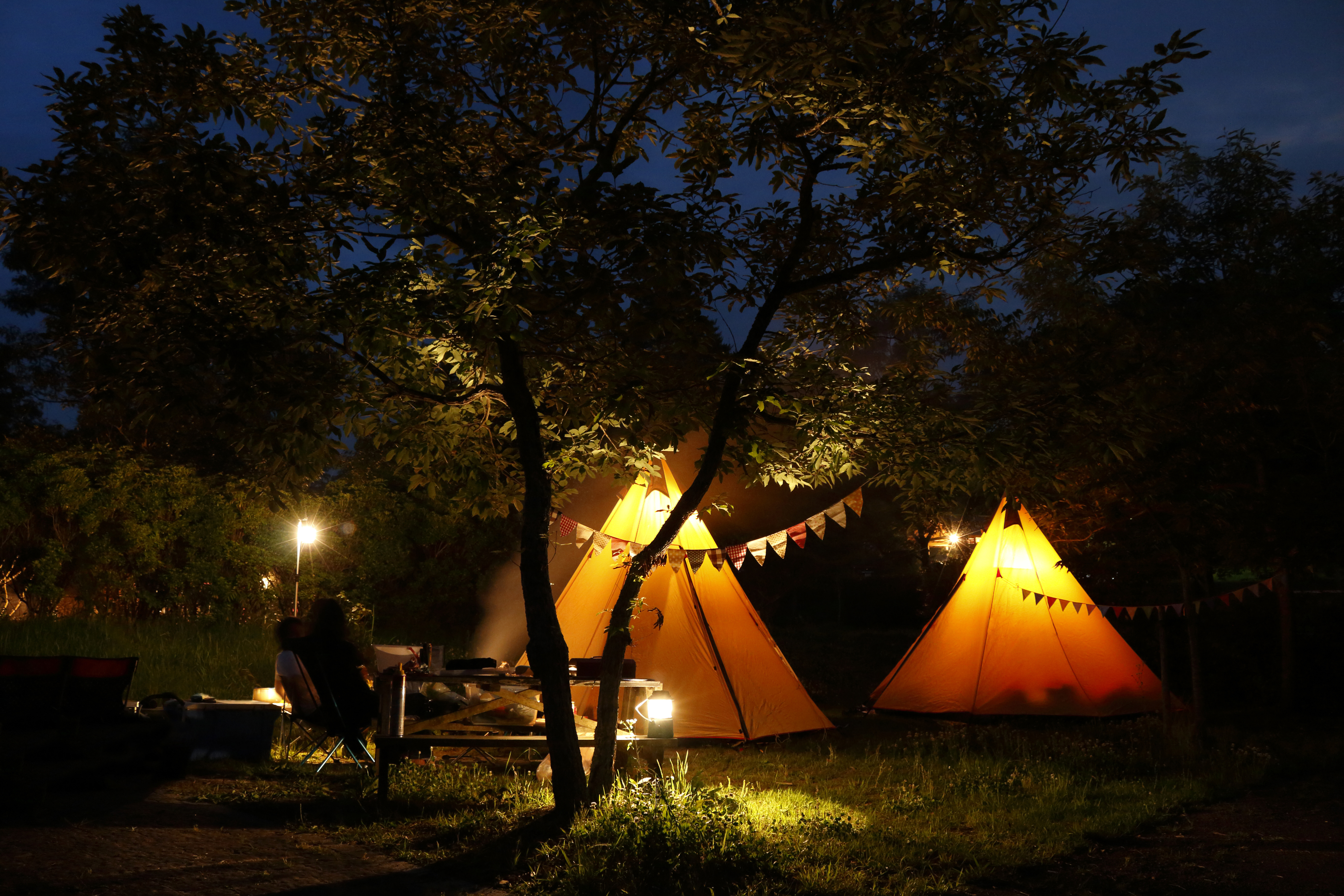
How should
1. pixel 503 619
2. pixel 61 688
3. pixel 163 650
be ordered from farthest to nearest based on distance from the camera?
pixel 503 619 → pixel 163 650 → pixel 61 688

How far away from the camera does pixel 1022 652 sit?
11984mm

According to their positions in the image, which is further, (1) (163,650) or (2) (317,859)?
(1) (163,650)

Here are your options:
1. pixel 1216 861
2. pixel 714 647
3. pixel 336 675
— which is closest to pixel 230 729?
pixel 336 675

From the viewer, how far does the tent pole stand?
9945mm

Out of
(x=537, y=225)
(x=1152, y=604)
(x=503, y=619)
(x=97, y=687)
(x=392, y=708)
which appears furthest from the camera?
(x=503, y=619)

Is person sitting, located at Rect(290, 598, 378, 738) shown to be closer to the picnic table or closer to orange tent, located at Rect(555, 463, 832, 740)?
the picnic table

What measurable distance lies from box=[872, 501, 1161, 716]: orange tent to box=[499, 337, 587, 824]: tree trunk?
734cm

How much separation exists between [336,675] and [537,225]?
4.30 meters

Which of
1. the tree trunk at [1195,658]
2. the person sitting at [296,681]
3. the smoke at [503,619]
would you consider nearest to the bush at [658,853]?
the person sitting at [296,681]

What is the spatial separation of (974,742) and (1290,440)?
4.54m

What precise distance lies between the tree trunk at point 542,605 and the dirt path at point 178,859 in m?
0.87

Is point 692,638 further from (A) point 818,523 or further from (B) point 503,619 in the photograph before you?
(B) point 503,619

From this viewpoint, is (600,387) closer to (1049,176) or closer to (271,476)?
(271,476)

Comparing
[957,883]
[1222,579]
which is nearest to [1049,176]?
[957,883]
